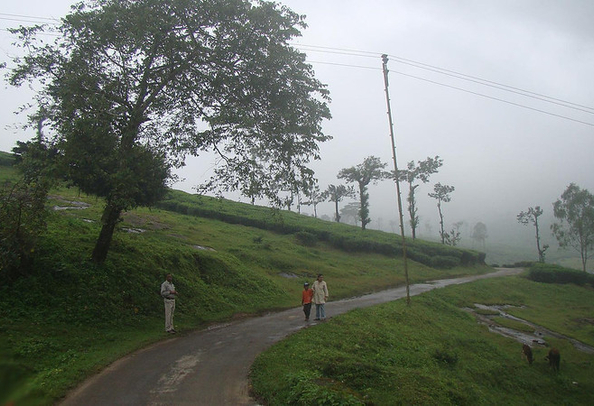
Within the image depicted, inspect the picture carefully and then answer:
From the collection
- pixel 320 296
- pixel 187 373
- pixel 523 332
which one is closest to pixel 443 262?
pixel 523 332

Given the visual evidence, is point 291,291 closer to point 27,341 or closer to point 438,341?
point 438,341

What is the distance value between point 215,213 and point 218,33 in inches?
1224

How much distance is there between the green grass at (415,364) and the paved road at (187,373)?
61 centimetres

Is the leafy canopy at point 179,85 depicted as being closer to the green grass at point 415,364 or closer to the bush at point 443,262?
the green grass at point 415,364

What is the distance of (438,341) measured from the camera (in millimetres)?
15953

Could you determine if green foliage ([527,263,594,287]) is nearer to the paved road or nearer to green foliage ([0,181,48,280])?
the paved road

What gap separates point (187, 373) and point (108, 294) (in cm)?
594

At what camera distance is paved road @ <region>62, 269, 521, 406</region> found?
7.79m

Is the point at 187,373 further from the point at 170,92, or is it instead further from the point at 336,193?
the point at 336,193

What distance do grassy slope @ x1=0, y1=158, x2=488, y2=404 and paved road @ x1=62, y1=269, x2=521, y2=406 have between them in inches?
26.0

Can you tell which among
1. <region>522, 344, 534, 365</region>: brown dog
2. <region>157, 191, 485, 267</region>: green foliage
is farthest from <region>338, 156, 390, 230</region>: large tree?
<region>522, 344, 534, 365</region>: brown dog

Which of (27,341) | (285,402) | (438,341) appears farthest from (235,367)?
(438,341)

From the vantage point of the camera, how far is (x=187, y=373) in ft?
30.5

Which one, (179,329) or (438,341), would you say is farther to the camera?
(438,341)
